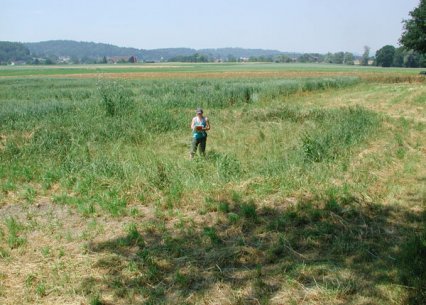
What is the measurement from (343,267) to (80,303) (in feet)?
10.4

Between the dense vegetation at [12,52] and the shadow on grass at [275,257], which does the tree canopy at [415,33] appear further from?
the dense vegetation at [12,52]

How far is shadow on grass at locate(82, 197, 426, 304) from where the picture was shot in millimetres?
4328

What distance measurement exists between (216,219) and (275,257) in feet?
4.88

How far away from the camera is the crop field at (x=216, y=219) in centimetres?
450

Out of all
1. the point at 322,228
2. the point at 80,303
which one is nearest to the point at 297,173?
the point at 322,228

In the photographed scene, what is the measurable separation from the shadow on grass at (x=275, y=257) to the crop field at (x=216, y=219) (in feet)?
0.07

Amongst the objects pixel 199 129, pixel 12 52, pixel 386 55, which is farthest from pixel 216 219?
pixel 12 52

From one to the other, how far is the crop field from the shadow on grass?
0.02 meters

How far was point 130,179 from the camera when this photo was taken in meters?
7.96

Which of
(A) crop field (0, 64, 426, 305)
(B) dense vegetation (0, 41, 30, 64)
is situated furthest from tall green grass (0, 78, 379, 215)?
(B) dense vegetation (0, 41, 30, 64)

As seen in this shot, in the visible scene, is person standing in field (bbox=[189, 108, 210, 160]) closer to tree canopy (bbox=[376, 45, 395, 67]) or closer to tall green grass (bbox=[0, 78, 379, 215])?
tall green grass (bbox=[0, 78, 379, 215])

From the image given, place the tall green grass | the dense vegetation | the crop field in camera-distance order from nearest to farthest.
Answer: the crop field < the tall green grass < the dense vegetation

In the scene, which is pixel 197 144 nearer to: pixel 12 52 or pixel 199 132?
pixel 199 132

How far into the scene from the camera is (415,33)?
42.4m
